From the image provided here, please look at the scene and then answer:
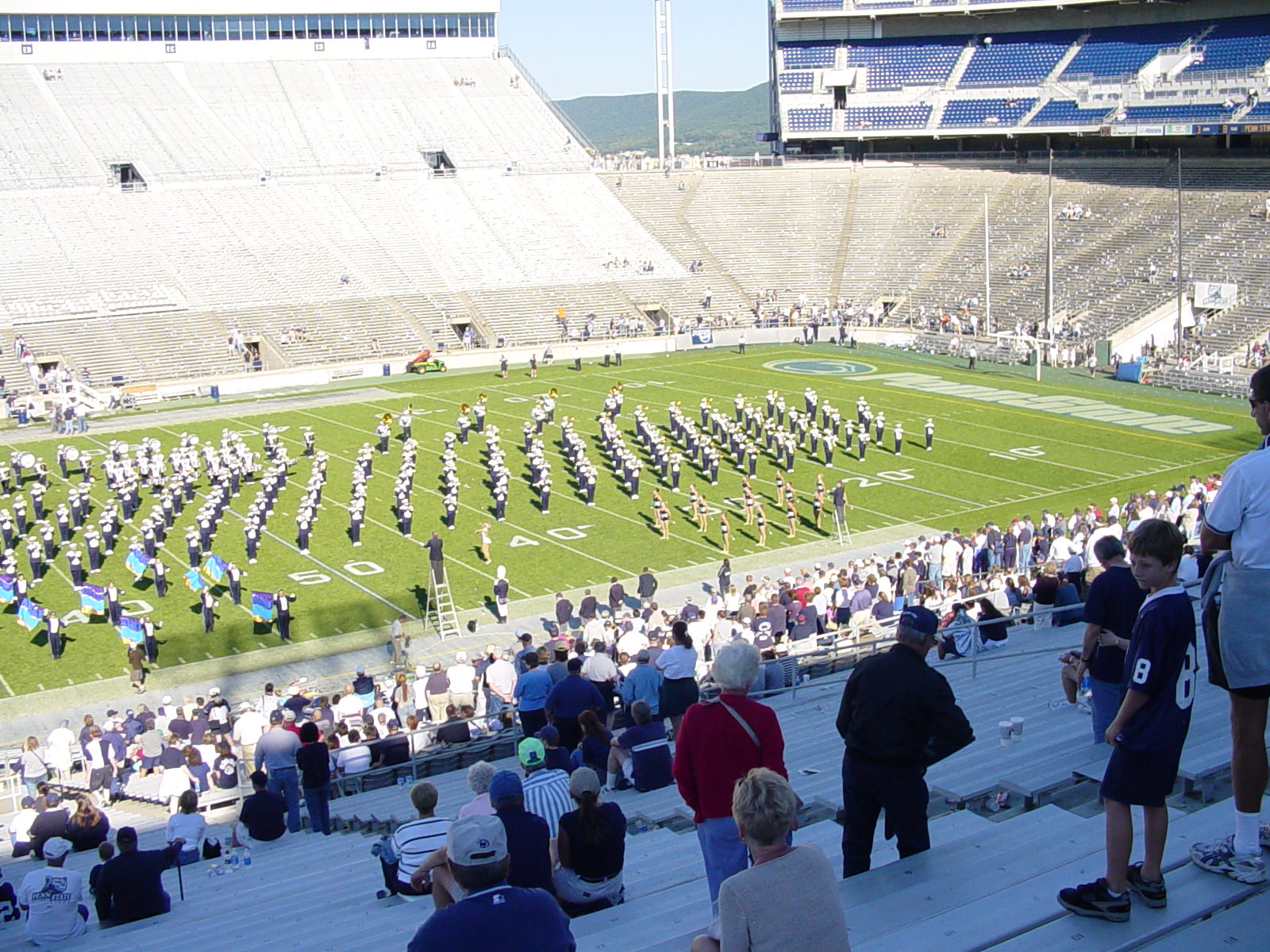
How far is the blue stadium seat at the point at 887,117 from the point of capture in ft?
156

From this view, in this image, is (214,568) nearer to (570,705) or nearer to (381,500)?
(381,500)

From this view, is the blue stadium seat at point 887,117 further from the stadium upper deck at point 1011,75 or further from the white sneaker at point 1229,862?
the white sneaker at point 1229,862

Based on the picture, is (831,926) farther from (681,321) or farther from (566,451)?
(681,321)

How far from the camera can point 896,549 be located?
1856 centimetres

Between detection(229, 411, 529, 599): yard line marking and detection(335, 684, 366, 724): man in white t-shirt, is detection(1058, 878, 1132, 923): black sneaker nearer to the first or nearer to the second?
detection(335, 684, 366, 724): man in white t-shirt

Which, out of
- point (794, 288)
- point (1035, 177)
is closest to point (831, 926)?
point (794, 288)

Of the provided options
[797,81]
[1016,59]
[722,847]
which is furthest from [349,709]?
[797,81]

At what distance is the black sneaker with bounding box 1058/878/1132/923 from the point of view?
3764mm

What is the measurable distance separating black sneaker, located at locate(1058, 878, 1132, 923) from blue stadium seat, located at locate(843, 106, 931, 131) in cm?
4620

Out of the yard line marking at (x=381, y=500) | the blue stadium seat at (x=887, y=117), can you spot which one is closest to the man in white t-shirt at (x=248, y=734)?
the yard line marking at (x=381, y=500)

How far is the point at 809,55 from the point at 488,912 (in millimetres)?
50140

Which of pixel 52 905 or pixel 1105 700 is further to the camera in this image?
pixel 52 905

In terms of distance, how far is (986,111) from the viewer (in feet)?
A: 151

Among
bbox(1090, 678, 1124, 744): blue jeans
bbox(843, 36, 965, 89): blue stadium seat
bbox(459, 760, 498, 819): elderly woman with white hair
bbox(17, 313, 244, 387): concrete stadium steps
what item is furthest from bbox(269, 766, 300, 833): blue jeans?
bbox(843, 36, 965, 89): blue stadium seat
